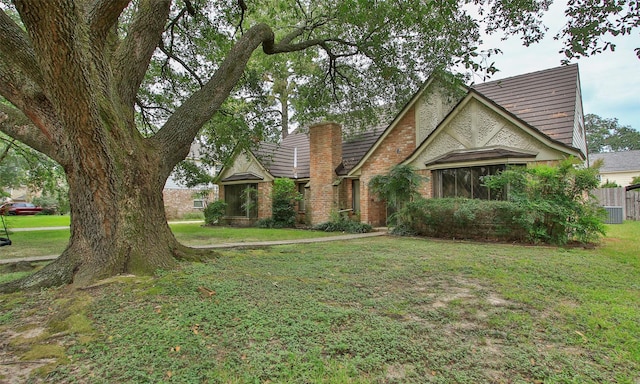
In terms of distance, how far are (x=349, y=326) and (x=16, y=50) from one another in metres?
5.34

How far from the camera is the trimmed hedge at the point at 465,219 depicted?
9312mm

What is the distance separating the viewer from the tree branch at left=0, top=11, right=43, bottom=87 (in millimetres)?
4289

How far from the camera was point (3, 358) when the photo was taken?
8.67ft

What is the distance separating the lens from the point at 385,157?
14234mm

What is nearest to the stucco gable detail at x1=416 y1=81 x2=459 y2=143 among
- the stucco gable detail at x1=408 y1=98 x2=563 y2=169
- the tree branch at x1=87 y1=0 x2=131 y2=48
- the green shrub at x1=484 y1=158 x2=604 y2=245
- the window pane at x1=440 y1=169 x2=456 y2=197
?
the stucco gable detail at x1=408 y1=98 x2=563 y2=169

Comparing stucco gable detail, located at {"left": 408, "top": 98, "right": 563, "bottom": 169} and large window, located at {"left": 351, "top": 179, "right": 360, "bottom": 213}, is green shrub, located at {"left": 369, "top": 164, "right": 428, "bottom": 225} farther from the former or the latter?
large window, located at {"left": 351, "top": 179, "right": 360, "bottom": 213}

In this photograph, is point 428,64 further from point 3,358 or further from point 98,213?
point 3,358

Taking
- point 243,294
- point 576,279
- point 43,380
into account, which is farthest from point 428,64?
point 43,380

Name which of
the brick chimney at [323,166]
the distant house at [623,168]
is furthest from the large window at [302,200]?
the distant house at [623,168]

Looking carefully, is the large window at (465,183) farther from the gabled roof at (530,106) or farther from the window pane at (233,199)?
the window pane at (233,199)

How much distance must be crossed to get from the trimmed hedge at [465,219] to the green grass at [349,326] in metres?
3.66

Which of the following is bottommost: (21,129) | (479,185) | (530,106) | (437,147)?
(479,185)

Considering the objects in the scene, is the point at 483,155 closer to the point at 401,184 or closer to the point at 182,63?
the point at 401,184

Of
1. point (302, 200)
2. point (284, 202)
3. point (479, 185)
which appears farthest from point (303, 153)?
point (479, 185)
